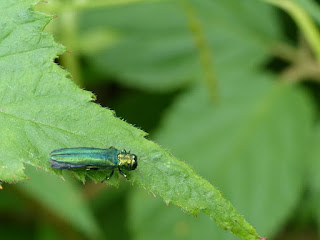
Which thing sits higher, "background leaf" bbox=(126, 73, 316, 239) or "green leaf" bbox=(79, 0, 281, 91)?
"green leaf" bbox=(79, 0, 281, 91)

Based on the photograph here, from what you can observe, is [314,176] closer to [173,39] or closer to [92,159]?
[173,39]

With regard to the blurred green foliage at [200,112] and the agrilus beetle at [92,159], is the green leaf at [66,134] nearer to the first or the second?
the agrilus beetle at [92,159]

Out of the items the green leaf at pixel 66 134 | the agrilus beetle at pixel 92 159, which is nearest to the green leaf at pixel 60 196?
the agrilus beetle at pixel 92 159

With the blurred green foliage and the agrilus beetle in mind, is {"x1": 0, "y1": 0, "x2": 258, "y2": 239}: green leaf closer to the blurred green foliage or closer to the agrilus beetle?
the agrilus beetle

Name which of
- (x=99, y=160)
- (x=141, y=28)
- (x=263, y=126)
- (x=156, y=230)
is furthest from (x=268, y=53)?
(x=99, y=160)

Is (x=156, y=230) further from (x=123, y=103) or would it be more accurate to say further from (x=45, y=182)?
(x=123, y=103)

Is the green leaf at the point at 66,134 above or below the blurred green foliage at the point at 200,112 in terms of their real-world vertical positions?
above

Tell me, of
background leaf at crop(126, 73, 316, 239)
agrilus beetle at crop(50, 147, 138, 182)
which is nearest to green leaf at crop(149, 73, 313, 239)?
background leaf at crop(126, 73, 316, 239)
